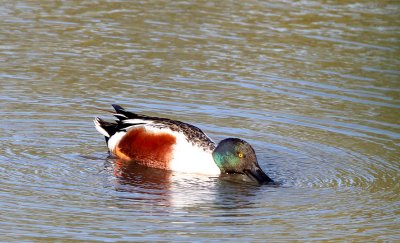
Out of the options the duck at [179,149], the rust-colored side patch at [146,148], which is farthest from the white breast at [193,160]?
the rust-colored side patch at [146,148]

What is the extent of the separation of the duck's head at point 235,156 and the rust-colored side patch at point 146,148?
1.75 ft

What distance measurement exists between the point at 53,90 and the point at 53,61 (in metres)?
1.19

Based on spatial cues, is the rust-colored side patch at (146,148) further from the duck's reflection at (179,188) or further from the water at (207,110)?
the water at (207,110)

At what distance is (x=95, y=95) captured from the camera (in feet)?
43.7

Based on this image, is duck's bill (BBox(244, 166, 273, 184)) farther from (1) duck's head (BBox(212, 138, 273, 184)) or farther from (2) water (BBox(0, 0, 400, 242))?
(2) water (BBox(0, 0, 400, 242))

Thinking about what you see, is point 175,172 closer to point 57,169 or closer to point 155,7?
point 57,169

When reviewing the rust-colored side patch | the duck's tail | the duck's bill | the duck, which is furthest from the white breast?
the duck's tail

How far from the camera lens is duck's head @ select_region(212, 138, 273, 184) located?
36.5ft

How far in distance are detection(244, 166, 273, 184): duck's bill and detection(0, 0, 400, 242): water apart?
182mm

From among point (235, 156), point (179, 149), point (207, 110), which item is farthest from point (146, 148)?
point (207, 110)

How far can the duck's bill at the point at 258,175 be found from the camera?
428 inches

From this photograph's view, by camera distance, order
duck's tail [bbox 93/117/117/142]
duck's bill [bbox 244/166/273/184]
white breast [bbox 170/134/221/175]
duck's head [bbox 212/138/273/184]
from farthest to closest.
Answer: duck's tail [bbox 93/117/117/142] < white breast [bbox 170/134/221/175] < duck's head [bbox 212/138/273/184] < duck's bill [bbox 244/166/273/184]

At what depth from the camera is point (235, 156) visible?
1120cm

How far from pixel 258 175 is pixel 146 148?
1365 millimetres
